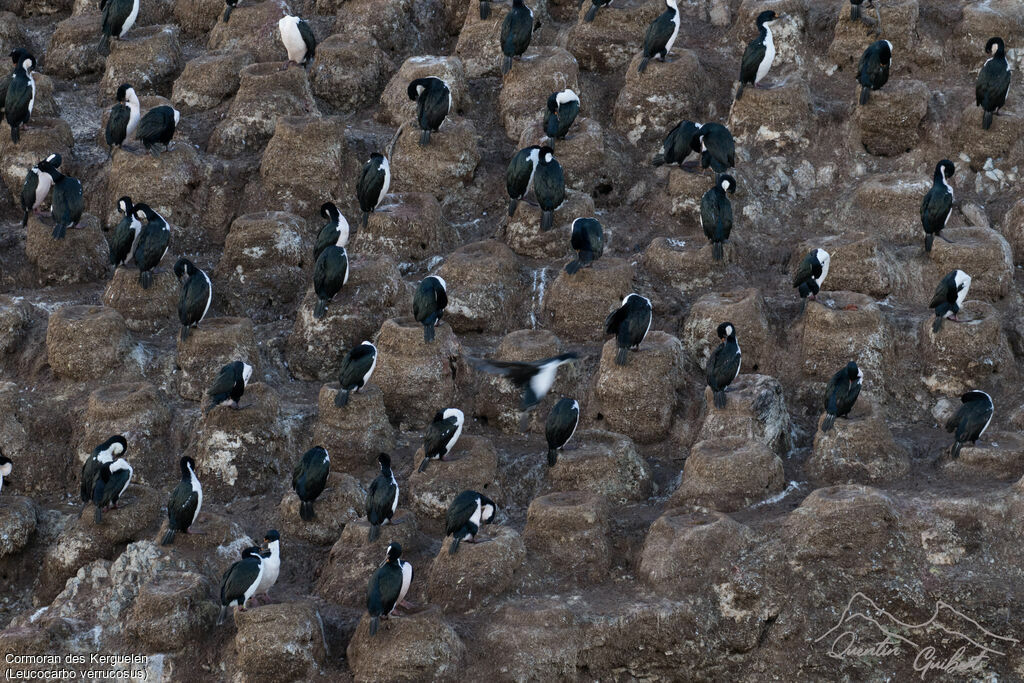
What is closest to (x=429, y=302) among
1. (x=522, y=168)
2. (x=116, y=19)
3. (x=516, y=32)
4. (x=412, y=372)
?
(x=412, y=372)

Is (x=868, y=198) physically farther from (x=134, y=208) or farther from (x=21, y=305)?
(x=21, y=305)

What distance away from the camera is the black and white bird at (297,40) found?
2122 cm

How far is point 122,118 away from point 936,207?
989 centimetres

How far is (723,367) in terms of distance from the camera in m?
16.0

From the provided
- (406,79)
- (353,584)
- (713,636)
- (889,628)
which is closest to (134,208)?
(406,79)

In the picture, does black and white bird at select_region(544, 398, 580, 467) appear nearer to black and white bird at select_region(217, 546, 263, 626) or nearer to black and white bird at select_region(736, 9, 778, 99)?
black and white bird at select_region(217, 546, 263, 626)

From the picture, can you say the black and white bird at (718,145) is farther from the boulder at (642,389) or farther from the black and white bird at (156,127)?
the black and white bird at (156,127)

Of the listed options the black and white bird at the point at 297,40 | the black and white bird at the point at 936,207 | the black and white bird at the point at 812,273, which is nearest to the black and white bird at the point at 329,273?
the black and white bird at the point at 297,40

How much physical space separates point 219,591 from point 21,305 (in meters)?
5.53

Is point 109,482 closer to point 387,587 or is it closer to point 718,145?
point 387,587

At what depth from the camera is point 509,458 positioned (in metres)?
16.6

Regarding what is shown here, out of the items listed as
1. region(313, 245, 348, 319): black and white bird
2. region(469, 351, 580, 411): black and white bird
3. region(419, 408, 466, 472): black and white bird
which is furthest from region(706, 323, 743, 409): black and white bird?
region(313, 245, 348, 319): black and white bird

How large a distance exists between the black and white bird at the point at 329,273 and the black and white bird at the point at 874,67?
6811 millimetres

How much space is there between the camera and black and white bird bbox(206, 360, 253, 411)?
53.2 feet
